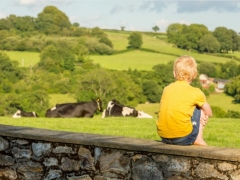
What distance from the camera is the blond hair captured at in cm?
582

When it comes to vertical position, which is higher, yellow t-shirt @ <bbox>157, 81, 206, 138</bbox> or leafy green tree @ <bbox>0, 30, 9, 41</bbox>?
leafy green tree @ <bbox>0, 30, 9, 41</bbox>

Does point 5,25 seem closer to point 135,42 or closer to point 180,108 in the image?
point 135,42

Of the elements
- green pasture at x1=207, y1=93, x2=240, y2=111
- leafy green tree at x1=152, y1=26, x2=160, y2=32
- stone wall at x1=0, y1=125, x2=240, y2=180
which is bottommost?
green pasture at x1=207, y1=93, x2=240, y2=111

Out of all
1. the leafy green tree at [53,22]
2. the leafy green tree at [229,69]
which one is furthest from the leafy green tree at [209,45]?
the leafy green tree at [53,22]

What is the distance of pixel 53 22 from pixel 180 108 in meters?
130

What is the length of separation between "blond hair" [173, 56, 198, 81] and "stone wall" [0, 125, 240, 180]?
84 cm

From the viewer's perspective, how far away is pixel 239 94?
70.7 metres

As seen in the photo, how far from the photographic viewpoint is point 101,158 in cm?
605

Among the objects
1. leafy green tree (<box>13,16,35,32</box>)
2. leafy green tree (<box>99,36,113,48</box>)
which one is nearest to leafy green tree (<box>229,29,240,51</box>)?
leafy green tree (<box>99,36,113,48</box>)

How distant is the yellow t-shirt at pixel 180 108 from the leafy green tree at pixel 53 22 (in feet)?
385

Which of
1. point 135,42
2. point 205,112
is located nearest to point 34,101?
point 135,42

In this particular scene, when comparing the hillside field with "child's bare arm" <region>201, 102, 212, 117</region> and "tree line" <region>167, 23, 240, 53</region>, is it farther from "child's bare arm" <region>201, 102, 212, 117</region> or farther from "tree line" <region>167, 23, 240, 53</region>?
"child's bare arm" <region>201, 102, 212, 117</region>

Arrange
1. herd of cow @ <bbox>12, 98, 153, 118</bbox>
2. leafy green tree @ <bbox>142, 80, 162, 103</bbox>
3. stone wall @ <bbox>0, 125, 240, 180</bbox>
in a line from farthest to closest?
leafy green tree @ <bbox>142, 80, 162, 103</bbox>
herd of cow @ <bbox>12, 98, 153, 118</bbox>
stone wall @ <bbox>0, 125, 240, 180</bbox>

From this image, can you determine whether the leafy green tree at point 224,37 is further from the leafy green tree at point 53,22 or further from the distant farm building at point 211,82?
the leafy green tree at point 53,22
